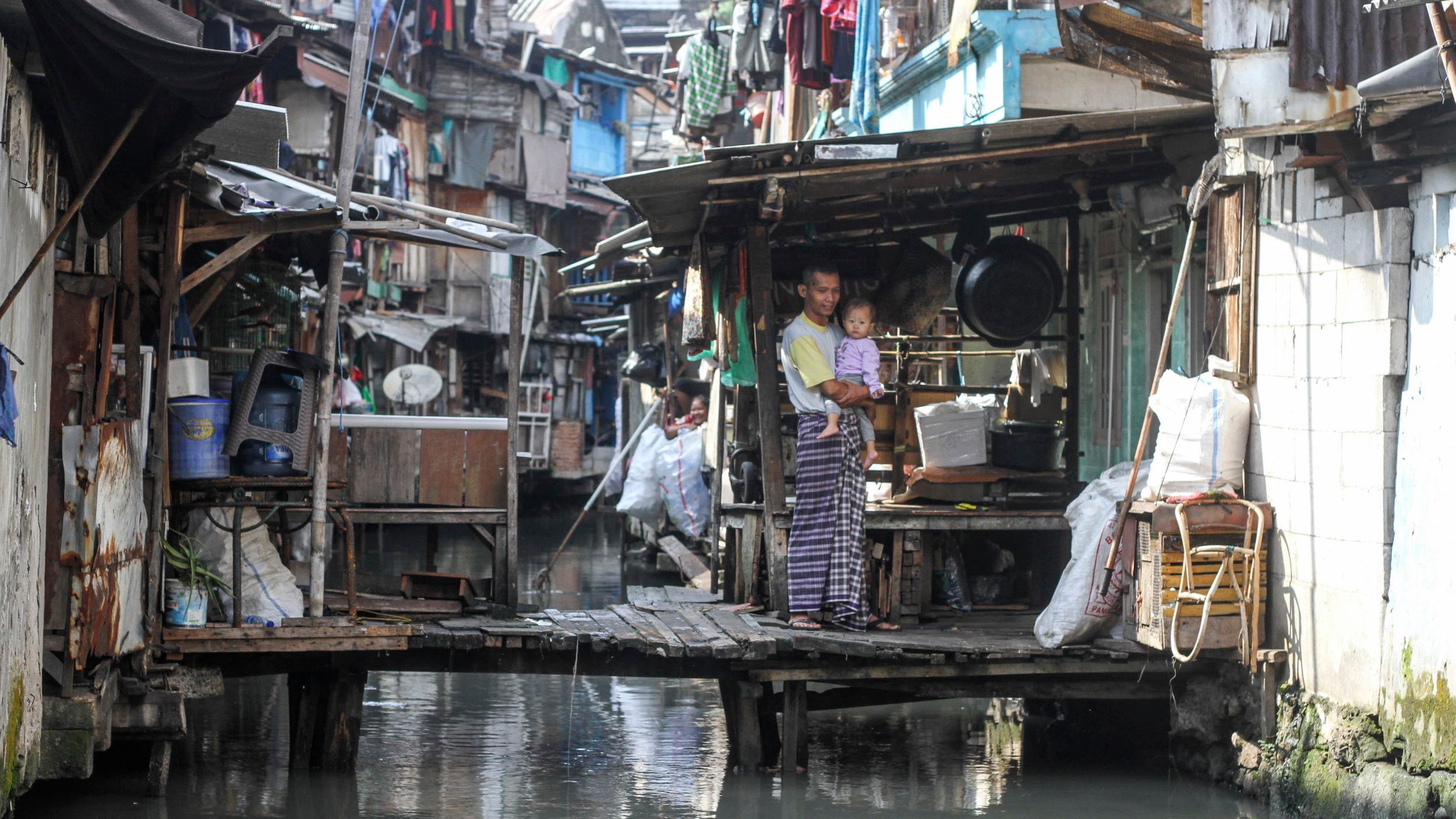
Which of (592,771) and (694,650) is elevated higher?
(694,650)

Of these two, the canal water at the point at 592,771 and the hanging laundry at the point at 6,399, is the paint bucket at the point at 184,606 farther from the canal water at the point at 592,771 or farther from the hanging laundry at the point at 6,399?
the hanging laundry at the point at 6,399

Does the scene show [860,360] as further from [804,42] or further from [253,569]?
[804,42]

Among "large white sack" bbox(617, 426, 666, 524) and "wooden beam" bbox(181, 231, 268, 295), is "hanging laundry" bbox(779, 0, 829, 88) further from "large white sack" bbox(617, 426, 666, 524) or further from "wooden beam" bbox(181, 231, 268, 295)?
"wooden beam" bbox(181, 231, 268, 295)

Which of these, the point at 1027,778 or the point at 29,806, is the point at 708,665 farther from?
the point at 29,806

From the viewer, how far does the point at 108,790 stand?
8.19 metres

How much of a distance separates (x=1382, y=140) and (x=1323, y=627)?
7.47 ft

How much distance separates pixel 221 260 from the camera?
26.6 feet

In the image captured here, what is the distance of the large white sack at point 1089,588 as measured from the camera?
8312 millimetres

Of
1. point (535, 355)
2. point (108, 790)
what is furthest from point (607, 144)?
point (108, 790)

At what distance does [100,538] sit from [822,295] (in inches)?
166

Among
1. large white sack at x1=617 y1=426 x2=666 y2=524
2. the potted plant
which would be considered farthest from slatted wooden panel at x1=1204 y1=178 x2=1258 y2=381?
large white sack at x1=617 y1=426 x2=666 y2=524

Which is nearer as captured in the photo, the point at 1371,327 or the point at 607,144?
the point at 1371,327

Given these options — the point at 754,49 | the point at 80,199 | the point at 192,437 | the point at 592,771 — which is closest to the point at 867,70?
the point at 754,49

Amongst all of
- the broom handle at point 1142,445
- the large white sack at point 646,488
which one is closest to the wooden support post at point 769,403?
the broom handle at point 1142,445
